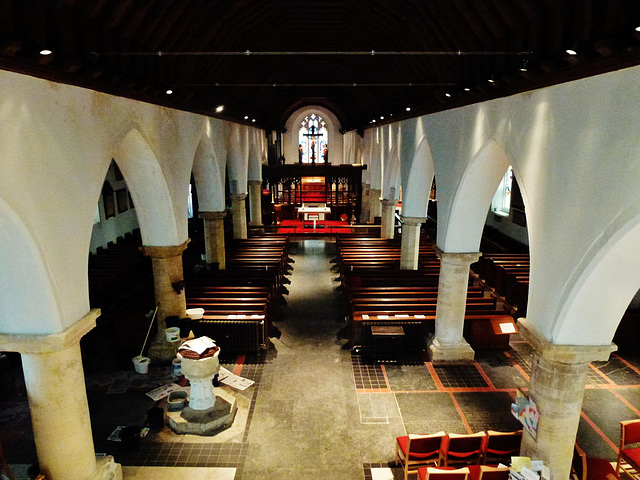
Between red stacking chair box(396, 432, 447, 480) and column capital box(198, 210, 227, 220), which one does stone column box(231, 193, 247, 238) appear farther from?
red stacking chair box(396, 432, 447, 480)

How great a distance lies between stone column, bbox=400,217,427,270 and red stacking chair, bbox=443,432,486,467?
8.40 m

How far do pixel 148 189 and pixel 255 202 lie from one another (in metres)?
15.5

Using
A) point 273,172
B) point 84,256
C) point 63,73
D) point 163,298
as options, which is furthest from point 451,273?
point 273,172

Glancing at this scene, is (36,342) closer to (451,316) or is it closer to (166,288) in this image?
(166,288)

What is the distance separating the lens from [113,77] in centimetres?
623

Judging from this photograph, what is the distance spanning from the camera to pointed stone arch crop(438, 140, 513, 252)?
836 cm

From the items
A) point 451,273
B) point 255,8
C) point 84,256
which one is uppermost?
point 255,8

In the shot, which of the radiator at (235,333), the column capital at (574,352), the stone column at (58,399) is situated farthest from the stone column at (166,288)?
the column capital at (574,352)

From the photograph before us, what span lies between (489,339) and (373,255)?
6363 mm

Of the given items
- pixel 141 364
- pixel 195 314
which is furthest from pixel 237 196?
pixel 141 364

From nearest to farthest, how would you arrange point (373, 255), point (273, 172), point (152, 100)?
point (152, 100), point (373, 255), point (273, 172)

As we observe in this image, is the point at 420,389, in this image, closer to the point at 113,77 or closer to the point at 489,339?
the point at 489,339

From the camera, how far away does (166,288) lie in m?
10.4

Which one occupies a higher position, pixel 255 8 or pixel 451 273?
pixel 255 8
